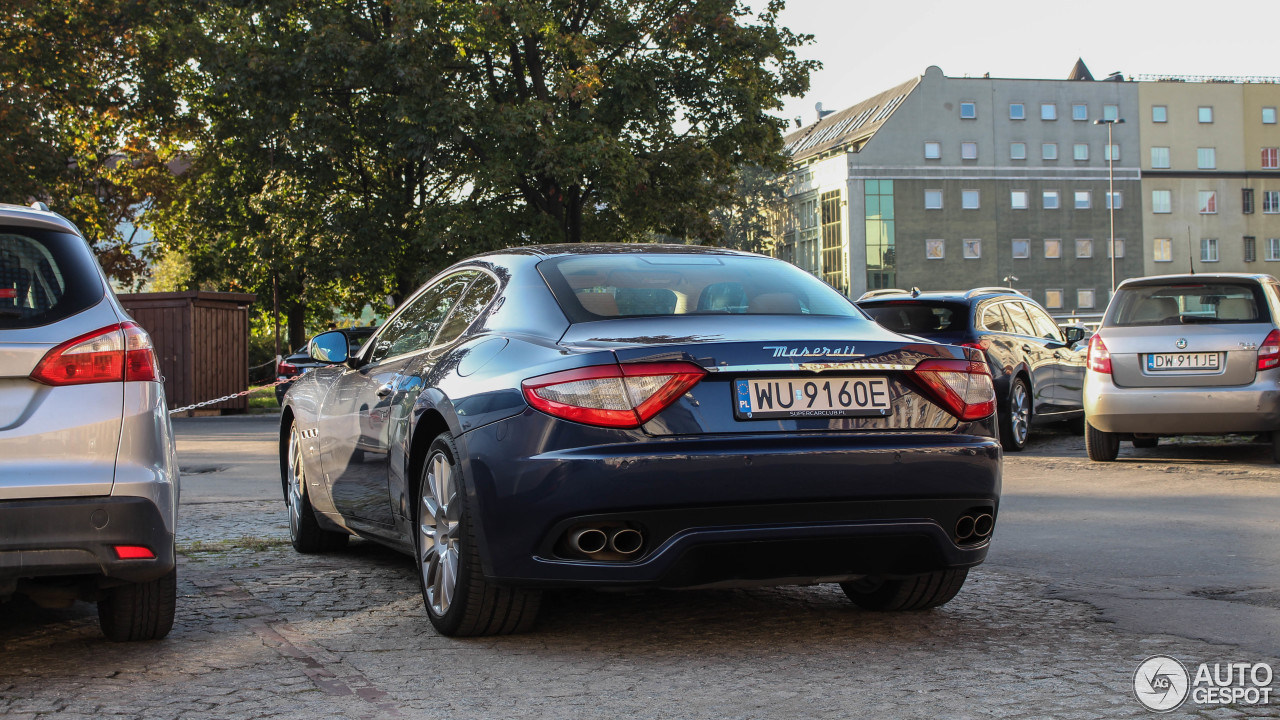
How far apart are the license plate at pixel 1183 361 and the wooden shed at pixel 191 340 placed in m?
19.3

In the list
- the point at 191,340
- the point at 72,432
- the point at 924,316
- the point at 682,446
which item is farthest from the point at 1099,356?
the point at 191,340

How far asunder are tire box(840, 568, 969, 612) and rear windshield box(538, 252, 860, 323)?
3.43 ft

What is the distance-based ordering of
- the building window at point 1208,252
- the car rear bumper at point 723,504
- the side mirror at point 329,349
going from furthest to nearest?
the building window at point 1208,252, the side mirror at point 329,349, the car rear bumper at point 723,504

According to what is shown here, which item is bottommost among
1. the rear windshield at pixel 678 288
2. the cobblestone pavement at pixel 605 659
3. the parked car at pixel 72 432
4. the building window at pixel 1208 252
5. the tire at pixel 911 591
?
the cobblestone pavement at pixel 605 659

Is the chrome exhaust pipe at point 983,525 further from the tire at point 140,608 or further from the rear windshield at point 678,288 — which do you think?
the tire at point 140,608

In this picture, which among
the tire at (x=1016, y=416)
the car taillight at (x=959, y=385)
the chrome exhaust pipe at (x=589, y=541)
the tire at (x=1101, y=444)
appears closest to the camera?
the chrome exhaust pipe at (x=589, y=541)

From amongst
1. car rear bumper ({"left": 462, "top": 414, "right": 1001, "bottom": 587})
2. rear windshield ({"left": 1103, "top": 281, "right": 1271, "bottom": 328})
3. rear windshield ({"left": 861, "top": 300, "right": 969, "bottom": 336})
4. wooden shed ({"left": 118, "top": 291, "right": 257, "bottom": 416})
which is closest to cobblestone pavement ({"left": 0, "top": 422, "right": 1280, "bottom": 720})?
car rear bumper ({"left": 462, "top": 414, "right": 1001, "bottom": 587})

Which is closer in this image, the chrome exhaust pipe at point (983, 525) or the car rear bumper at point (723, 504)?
the car rear bumper at point (723, 504)

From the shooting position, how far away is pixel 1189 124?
91.7 m

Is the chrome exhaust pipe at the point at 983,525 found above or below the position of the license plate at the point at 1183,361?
below

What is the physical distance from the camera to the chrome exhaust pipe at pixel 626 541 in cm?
444

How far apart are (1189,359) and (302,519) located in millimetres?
7462

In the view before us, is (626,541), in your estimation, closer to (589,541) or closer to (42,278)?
(589,541)

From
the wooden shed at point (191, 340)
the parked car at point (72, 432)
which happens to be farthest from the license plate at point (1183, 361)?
the wooden shed at point (191, 340)
